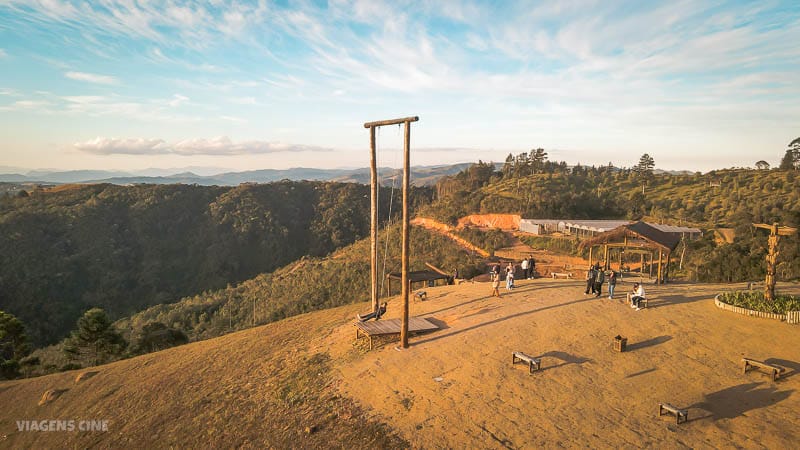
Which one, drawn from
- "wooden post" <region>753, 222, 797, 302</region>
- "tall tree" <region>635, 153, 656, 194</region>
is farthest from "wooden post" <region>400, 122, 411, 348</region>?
"tall tree" <region>635, 153, 656, 194</region>

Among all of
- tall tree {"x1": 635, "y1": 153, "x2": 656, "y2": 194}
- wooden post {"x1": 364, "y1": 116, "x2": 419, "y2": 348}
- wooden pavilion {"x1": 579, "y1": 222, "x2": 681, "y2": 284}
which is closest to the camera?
wooden post {"x1": 364, "y1": 116, "x2": 419, "y2": 348}

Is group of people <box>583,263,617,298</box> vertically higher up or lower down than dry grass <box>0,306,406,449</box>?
higher up

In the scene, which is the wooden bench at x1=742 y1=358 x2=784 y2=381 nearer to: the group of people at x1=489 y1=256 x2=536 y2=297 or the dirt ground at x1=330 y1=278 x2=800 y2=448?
the dirt ground at x1=330 y1=278 x2=800 y2=448

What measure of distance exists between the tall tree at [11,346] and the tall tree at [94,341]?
2281 mm

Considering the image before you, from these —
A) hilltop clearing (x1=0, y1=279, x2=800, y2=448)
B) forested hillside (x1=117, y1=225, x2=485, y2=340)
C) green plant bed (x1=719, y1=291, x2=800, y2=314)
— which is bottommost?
forested hillside (x1=117, y1=225, x2=485, y2=340)

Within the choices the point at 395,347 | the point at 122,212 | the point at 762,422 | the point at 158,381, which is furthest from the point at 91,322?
the point at 122,212

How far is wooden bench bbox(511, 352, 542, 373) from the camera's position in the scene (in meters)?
10.1

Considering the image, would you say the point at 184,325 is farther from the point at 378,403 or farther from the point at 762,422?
the point at 762,422

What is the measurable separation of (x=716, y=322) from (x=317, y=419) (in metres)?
13.0

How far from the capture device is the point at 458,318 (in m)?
14.3

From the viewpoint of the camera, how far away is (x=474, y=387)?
31.3 ft

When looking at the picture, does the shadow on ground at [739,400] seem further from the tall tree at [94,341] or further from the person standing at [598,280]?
the tall tree at [94,341]

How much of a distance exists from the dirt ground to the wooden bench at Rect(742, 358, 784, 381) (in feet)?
0.64

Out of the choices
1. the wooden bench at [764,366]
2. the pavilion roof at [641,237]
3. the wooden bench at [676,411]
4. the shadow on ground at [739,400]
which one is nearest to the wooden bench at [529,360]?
the wooden bench at [676,411]
